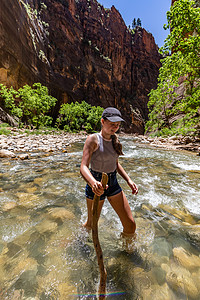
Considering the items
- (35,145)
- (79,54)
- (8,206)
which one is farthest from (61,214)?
(79,54)

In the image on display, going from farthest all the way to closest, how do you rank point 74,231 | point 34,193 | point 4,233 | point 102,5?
point 102,5 < point 34,193 < point 74,231 < point 4,233

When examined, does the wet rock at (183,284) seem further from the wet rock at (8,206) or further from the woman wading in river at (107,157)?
the wet rock at (8,206)

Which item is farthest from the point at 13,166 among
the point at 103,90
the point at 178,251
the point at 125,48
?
the point at 125,48

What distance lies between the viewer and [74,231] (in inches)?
82.3

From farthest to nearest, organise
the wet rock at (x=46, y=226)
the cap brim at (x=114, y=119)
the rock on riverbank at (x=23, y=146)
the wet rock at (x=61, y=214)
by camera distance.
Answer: the rock on riverbank at (x=23, y=146), the wet rock at (x=61, y=214), the wet rock at (x=46, y=226), the cap brim at (x=114, y=119)

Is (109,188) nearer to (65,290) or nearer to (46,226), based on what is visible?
(65,290)

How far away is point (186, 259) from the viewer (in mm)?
1658

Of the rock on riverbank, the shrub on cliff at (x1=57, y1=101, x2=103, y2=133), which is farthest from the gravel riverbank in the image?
the shrub on cliff at (x1=57, y1=101, x2=103, y2=133)

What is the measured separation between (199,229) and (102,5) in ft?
279

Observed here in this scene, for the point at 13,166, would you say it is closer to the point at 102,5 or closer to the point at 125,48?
the point at 125,48

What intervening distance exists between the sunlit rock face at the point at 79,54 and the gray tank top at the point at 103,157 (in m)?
23.2

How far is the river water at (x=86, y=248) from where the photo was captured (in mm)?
1311

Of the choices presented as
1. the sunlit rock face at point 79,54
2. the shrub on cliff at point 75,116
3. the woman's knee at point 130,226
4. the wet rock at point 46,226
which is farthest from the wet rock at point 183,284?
the shrub on cliff at point 75,116

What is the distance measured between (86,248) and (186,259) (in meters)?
1.21
